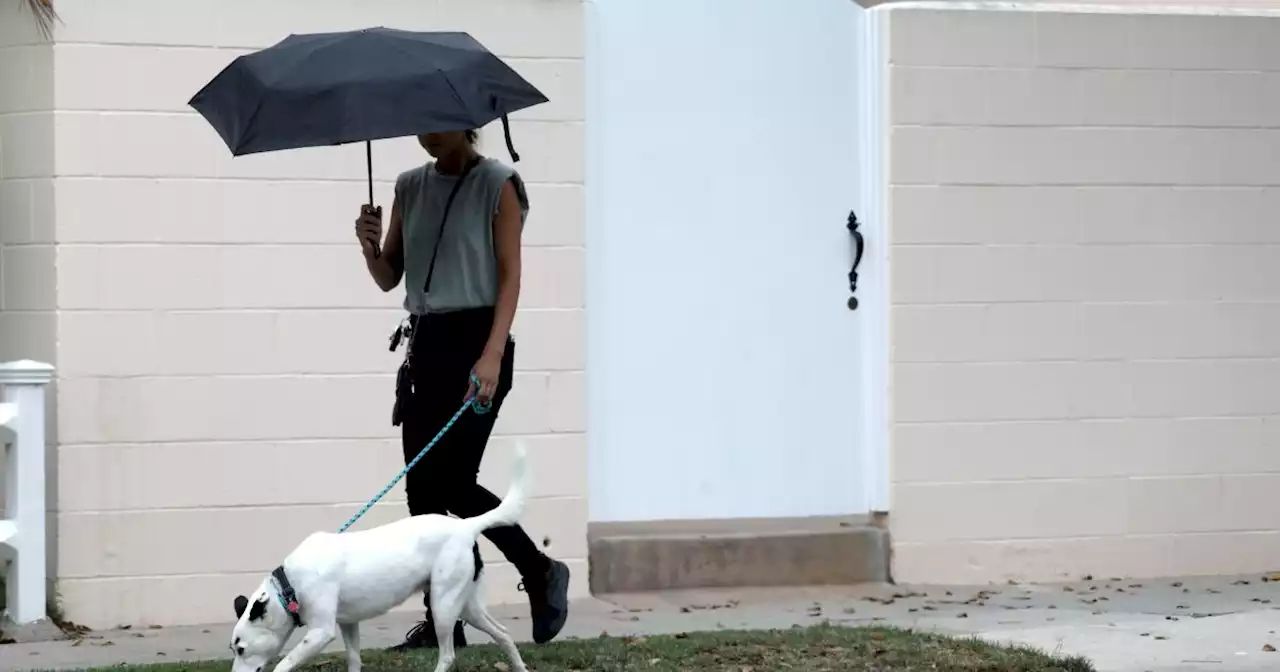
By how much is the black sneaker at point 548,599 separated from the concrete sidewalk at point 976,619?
57 cm

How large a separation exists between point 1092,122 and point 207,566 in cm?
437

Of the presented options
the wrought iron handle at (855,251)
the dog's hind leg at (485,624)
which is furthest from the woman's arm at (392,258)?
the wrought iron handle at (855,251)

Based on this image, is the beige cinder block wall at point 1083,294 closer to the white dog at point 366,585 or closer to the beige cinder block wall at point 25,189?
the white dog at point 366,585

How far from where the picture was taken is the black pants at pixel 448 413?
18.3ft

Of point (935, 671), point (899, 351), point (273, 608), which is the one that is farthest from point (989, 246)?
point (273, 608)

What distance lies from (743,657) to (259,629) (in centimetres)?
173

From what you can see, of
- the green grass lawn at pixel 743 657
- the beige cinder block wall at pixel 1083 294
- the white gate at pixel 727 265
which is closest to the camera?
the green grass lawn at pixel 743 657

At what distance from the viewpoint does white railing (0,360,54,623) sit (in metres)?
6.69

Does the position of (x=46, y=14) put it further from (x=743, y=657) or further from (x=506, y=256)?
(x=743, y=657)

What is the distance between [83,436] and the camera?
7027mm

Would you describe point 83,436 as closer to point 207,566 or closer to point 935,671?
point 207,566

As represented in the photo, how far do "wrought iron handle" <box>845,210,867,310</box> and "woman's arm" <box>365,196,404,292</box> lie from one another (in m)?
2.74

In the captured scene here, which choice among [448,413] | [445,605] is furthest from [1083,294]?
[445,605]

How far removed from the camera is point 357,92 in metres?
5.02
